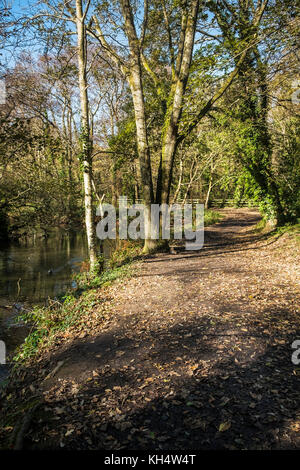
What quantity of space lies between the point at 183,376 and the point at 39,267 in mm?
11560

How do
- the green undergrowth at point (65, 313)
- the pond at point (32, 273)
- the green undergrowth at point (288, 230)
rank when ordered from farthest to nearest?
the green undergrowth at point (288, 230)
the pond at point (32, 273)
the green undergrowth at point (65, 313)

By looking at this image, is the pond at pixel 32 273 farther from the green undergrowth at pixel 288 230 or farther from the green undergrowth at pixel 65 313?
the green undergrowth at pixel 288 230

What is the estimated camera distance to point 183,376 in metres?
3.55

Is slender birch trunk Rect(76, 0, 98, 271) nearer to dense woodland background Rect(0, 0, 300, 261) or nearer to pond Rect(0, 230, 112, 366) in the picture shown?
dense woodland background Rect(0, 0, 300, 261)

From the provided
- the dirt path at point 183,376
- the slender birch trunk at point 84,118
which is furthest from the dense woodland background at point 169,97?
the dirt path at point 183,376

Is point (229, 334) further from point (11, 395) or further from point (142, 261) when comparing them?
point (142, 261)

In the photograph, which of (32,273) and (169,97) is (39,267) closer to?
(32,273)

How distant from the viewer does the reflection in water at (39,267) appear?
10.2 m

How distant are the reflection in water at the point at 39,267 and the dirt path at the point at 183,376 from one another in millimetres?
4008

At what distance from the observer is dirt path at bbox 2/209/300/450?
2.71 meters

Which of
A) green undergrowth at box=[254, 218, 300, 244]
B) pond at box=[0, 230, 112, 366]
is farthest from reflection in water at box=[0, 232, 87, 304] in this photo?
green undergrowth at box=[254, 218, 300, 244]

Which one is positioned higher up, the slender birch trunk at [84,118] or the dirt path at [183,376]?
the slender birch trunk at [84,118]

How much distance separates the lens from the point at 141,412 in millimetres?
3033
